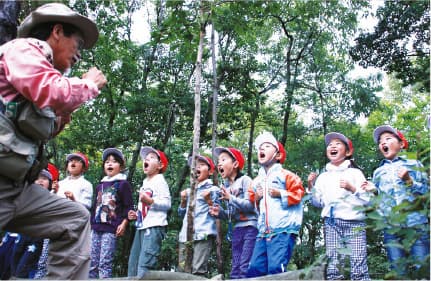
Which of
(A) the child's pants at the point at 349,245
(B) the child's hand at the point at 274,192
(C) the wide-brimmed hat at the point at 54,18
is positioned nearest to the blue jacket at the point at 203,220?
(B) the child's hand at the point at 274,192

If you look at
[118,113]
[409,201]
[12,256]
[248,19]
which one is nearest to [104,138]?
[118,113]

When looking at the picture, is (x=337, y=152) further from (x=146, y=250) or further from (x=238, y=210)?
(x=146, y=250)

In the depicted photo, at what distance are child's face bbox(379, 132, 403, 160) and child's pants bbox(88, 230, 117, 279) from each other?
3591 mm

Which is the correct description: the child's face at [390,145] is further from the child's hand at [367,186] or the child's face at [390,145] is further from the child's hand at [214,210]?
the child's hand at [214,210]

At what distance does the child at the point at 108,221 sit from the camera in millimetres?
6160

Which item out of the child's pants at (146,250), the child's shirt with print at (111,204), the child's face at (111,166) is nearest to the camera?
the child's pants at (146,250)

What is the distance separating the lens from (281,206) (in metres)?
5.19

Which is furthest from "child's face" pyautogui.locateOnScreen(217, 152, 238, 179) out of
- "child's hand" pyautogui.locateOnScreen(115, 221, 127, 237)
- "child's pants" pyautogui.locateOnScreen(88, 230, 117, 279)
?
"child's pants" pyautogui.locateOnScreen(88, 230, 117, 279)

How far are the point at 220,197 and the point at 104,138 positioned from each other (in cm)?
641

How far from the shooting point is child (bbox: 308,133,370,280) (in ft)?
15.3

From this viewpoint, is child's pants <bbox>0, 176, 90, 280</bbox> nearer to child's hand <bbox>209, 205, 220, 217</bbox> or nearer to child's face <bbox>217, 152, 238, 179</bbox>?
child's hand <bbox>209, 205, 220, 217</bbox>

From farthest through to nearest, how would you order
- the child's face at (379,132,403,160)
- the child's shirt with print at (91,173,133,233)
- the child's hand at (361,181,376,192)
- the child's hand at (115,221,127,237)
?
the child's shirt with print at (91,173,133,233) → the child's hand at (115,221,127,237) → the child's face at (379,132,403,160) → the child's hand at (361,181,376,192)

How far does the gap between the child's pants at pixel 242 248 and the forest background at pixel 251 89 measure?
482cm

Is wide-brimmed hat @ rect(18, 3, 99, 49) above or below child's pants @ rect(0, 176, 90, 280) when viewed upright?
Result: above
